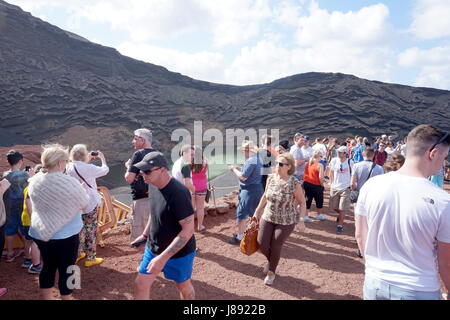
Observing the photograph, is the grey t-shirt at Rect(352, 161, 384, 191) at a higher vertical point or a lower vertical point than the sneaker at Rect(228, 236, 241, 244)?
higher

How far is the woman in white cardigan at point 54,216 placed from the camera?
2.50 m

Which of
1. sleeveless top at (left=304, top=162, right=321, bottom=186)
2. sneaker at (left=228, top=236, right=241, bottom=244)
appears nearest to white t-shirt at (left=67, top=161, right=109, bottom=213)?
sneaker at (left=228, top=236, right=241, bottom=244)

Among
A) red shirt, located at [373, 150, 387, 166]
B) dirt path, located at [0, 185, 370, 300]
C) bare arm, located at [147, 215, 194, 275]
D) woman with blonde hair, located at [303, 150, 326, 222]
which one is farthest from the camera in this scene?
red shirt, located at [373, 150, 387, 166]

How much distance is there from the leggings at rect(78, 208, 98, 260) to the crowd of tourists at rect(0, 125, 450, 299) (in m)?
0.01

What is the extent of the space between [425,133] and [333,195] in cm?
404

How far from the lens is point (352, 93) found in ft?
111

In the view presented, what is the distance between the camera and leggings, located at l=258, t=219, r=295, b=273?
11.4 feet

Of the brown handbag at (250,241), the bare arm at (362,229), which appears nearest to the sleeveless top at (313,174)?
the brown handbag at (250,241)

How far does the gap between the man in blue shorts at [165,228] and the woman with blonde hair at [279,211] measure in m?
1.37

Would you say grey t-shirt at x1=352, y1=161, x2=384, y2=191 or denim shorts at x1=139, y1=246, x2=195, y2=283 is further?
grey t-shirt at x1=352, y1=161, x2=384, y2=191

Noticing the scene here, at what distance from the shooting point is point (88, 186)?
3639 millimetres

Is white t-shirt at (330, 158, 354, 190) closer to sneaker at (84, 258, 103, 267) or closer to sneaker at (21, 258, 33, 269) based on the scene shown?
sneaker at (84, 258, 103, 267)

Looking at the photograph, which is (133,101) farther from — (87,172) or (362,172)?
(362,172)

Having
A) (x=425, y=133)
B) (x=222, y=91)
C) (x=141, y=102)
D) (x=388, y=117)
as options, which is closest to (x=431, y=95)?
(x=388, y=117)
